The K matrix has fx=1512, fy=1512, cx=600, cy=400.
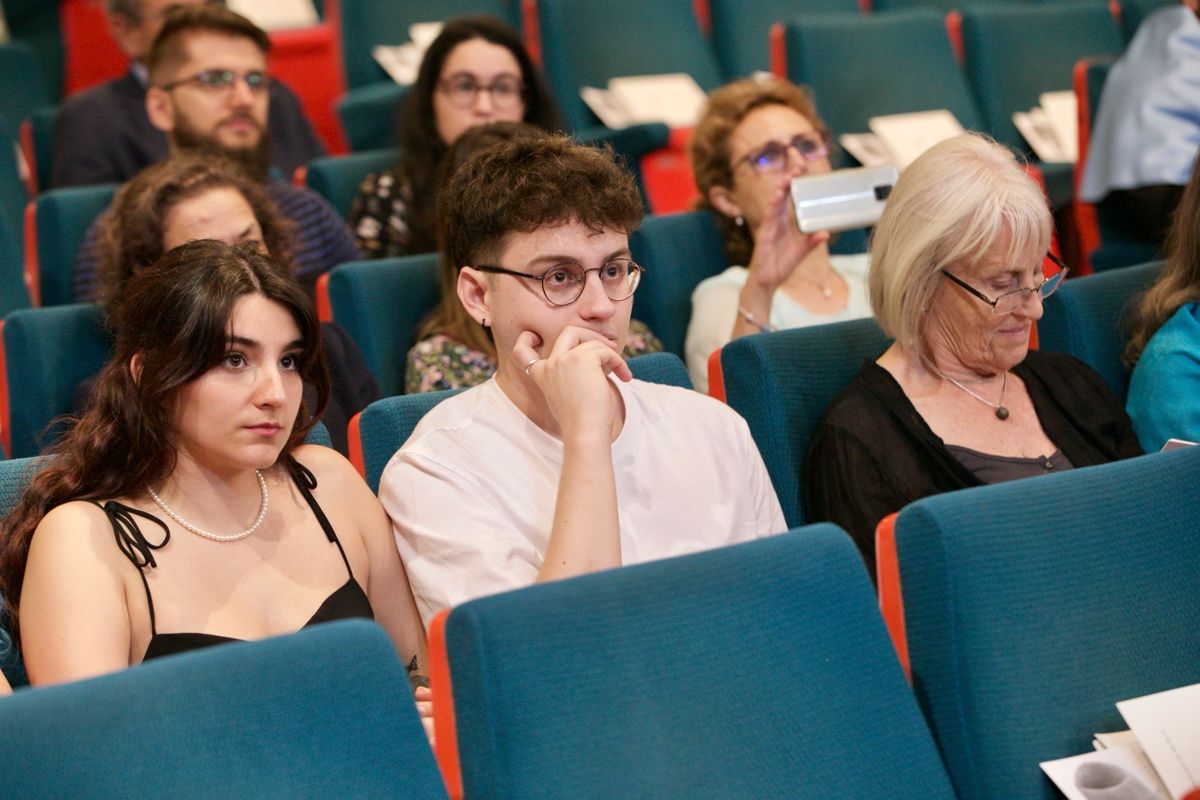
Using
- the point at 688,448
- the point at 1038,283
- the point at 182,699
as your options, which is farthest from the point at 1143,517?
the point at 182,699

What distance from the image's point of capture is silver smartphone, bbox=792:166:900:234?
230cm

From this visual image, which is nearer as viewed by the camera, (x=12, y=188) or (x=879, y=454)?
(x=879, y=454)

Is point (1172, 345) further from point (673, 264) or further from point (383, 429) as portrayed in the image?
point (383, 429)

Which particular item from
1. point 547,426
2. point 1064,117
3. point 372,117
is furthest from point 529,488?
point 1064,117

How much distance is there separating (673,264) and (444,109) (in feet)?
2.24

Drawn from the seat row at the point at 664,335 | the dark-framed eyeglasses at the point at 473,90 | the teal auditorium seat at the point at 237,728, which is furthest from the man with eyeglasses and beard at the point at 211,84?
the teal auditorium seat at the point at 237,728

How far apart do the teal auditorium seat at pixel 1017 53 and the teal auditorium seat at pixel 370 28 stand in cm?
139

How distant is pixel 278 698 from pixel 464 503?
1.55ft

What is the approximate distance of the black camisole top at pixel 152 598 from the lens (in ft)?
4.59

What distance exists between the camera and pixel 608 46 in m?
3.74

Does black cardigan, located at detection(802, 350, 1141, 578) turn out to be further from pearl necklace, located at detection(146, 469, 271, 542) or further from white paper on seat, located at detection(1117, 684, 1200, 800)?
pearl necklace, located at detection(146, 469, 271, 542)

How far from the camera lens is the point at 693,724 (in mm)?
1129

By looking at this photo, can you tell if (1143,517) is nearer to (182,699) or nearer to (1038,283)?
(1038,283)

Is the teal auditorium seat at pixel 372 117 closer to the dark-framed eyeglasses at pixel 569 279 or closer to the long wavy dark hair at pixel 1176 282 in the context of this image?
the long wavy dark hair at pixel 1176 282
